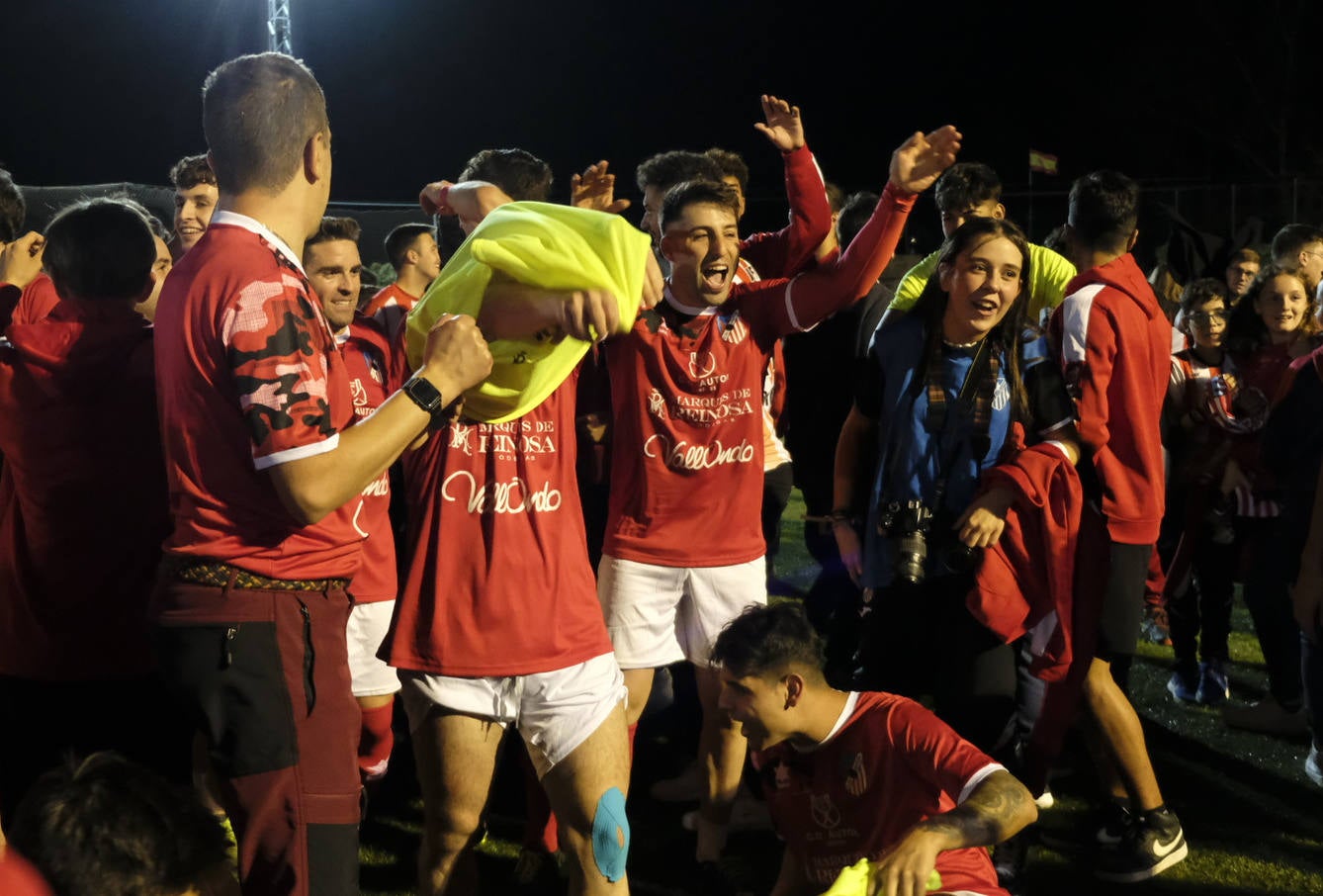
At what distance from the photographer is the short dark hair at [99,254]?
3039 mm

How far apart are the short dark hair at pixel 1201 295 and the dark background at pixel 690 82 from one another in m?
19.5

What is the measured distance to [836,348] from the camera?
237 inches

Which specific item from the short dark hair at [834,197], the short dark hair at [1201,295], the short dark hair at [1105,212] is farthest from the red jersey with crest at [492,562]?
the short dark hair at [1201,295]

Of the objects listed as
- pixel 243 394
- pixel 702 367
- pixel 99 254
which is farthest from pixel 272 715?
pixel 702 367

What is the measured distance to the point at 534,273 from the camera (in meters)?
2.42

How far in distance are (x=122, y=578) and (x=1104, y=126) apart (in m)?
27.7

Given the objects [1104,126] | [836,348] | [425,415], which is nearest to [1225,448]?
[836,348]

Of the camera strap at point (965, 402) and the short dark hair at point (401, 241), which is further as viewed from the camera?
the short dark hair at point (401, 241)

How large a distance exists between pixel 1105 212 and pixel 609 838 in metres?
2.88

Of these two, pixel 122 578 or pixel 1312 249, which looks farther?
pixel 1312 249

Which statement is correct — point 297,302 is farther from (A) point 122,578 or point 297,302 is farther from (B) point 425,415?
(A) point 122,578

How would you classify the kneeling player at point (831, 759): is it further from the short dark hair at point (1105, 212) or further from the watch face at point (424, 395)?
the short dark hair at point (1105, 212)

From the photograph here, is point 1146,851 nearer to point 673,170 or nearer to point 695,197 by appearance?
point 695,197

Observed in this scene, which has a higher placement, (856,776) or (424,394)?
(424,394)
